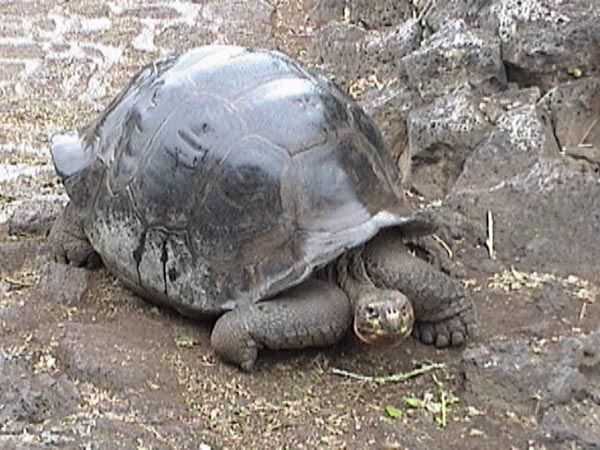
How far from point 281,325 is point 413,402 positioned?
43cm

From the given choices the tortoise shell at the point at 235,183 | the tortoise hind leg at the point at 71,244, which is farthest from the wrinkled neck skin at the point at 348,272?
the tortoise hind leg at the point at 71,244

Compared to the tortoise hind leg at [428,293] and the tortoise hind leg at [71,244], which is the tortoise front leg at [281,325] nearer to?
the tortoise hind leg at [428,293]

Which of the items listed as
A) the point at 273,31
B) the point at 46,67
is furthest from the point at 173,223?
the point at 273,31

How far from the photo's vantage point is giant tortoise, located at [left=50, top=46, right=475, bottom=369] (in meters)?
3.25

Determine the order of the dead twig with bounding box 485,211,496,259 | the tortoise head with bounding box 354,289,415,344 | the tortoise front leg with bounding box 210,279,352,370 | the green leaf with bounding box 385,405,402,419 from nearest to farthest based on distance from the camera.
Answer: the green leaf with bounding box 385,405,402,419
the tortoise head with bounding box 354,289,415,344
the tortoise front leg with bounding box 210,279,352,370
the dead twig with bounding box 485,211,496,259

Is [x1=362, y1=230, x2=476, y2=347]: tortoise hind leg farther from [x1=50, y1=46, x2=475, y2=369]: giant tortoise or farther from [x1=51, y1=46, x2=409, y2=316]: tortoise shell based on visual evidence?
[x1=51, y1=46, x2=409, y2=316]: tortoise shell

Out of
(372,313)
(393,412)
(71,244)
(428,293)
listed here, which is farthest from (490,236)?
(71,244)

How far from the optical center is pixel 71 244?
12.7 ft

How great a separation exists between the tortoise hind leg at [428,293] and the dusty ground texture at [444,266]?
0.06 meters

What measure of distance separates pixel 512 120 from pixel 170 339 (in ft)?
5.63

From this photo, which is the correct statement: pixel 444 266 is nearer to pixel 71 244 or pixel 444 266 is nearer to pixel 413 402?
pixel 413 402

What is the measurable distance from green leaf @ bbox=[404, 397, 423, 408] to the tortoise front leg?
32 centimetres

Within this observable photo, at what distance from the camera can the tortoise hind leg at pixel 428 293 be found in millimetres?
3357

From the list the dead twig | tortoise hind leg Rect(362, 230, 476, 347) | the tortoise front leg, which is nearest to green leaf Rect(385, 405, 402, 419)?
the tortoise front leg
